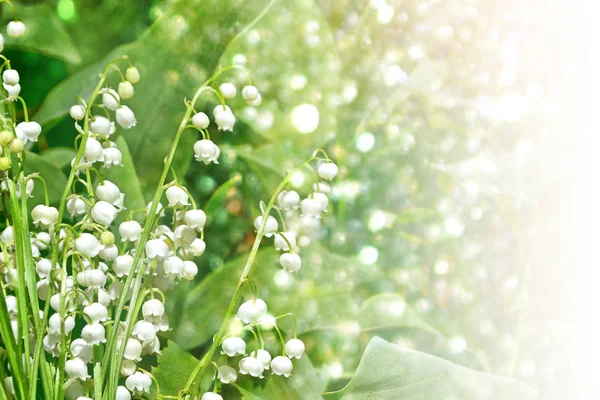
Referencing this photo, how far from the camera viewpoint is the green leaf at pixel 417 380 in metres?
0.86

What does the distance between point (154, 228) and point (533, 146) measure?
521 millimetres

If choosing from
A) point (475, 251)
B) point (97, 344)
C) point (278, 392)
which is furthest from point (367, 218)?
point (97, 344)

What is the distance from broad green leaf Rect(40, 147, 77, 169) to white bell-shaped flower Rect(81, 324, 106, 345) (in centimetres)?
30

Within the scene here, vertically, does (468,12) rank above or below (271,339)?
above

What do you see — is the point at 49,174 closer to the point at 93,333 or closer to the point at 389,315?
the point at 93,333

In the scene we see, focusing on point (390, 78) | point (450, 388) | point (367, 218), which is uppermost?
point (390, 78)

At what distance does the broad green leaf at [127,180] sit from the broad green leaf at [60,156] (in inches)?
2.2

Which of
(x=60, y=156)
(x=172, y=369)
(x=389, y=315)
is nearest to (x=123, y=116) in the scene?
(x=60, y=156)

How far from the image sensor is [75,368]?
65 centimetres

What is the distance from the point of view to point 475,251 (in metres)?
0.89

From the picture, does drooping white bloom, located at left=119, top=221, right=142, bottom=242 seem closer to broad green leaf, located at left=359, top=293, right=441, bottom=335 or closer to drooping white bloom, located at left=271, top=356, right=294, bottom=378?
drooping white bloom, located at left=271, top=356, right=294, bottom=378

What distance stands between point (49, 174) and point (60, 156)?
31mm

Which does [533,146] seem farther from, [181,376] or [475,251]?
[181,376]

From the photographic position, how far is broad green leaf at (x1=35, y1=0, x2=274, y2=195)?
87 centimetres
